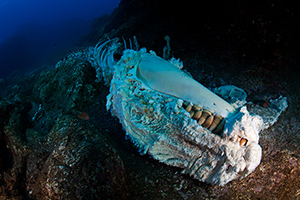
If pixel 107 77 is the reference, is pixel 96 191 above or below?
below

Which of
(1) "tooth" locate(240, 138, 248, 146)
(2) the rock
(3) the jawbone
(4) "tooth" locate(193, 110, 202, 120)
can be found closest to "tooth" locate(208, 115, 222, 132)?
(3) the jawbone

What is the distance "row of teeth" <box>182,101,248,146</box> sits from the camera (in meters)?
1.91

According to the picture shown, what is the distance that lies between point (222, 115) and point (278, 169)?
869 millimetres

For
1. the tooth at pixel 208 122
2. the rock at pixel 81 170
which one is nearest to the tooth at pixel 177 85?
the tooth at pixel 208 122

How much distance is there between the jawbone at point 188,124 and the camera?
1.83 m

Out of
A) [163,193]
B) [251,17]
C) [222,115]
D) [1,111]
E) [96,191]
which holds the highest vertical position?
[1,111]

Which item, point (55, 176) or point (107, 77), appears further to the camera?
point (107, 77)

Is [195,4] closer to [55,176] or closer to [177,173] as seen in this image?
[177,173]

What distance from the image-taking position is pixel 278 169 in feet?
6.40

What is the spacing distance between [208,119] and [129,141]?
1.13 m

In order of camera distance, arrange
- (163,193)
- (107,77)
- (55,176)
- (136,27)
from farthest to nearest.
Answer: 1. (136,27)
2. (107,77)
3. (163,193)
4. (55,176)

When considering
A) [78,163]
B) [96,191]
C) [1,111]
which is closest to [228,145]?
[96,191]

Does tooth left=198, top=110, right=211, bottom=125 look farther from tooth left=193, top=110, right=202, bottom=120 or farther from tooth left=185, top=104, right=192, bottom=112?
tooth left=185, top=104, right=192, bottom=112

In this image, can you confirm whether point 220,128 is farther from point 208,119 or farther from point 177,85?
point 177,85
